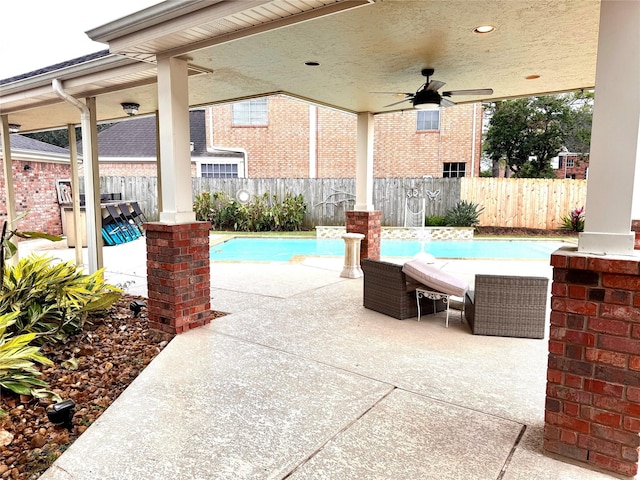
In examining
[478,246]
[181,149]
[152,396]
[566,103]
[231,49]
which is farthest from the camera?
[566,103]

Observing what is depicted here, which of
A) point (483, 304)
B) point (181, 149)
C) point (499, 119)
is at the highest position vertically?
point (499, 119)

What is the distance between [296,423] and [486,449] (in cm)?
115

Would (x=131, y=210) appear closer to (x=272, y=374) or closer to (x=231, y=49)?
(x=231, y=49)

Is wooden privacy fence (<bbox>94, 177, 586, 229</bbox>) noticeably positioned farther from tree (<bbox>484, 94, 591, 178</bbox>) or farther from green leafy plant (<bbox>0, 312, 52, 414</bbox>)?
green leafy plant (<bbox>0, 312, 52, 414</bbox>)

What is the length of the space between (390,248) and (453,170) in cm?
622

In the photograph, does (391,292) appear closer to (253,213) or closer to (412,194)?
(412,194)

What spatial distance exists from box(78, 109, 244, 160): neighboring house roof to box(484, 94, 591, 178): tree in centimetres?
1192

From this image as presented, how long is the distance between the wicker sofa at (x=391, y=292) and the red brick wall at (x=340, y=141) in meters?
12.2

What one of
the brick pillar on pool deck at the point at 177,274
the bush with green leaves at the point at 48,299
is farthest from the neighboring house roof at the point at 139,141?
the brick pillar on pool deck at the point at 177,274

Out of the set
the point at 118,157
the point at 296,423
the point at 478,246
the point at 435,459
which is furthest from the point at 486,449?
the point at 118,157

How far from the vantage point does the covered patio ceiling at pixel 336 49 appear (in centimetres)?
→ 331

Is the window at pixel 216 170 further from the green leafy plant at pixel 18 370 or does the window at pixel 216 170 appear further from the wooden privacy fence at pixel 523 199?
the green leafy plant at pixel 18 370

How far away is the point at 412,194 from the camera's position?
15211 mm

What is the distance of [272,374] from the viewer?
3441 mm
